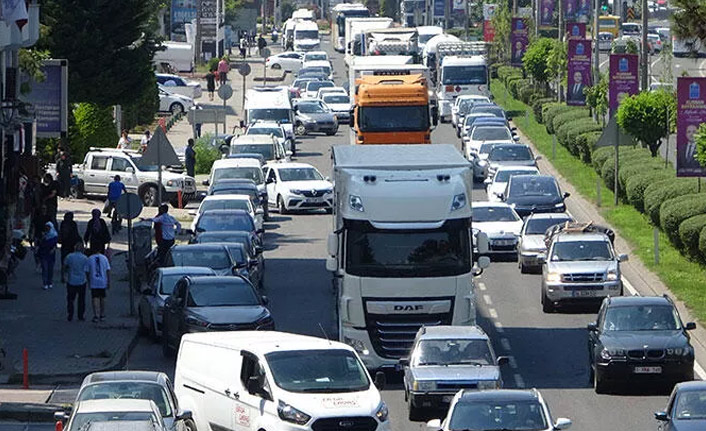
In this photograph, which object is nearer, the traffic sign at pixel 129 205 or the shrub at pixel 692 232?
the traffic sign at pixel 129 205

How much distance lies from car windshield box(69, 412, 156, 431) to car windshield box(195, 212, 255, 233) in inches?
835

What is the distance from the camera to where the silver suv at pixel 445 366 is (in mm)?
25641

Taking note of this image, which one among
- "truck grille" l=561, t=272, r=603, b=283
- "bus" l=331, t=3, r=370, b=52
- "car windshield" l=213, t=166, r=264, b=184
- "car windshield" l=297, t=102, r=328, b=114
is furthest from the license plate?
"bus" l=331, t=3, r=370, b=52

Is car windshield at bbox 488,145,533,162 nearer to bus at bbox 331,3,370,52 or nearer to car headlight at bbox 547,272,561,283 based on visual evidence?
car headlight at bbox 547,272,561,283

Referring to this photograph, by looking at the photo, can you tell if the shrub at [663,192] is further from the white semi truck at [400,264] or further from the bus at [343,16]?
the bus at [343,16]

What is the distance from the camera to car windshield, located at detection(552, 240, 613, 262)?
36.5 meters

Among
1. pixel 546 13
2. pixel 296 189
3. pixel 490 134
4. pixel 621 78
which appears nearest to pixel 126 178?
pixel 296 189

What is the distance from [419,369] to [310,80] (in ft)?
225

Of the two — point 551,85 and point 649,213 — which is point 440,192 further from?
point 551,85

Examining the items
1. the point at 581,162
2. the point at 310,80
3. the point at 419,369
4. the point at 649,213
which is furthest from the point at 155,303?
the point at 310,80

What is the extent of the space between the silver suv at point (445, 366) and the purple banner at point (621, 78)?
96.4ft

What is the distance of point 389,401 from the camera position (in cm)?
2762

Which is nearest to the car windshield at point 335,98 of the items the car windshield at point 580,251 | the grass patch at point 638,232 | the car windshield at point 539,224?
the grass patch at point 638,232

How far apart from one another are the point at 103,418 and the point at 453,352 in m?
7.50
